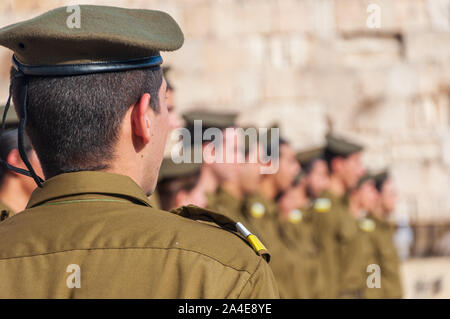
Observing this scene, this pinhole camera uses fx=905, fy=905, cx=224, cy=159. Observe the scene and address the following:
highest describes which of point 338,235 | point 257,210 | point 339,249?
point 257,210

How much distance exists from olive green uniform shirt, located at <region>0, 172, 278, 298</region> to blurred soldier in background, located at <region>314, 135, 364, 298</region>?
5092 mm

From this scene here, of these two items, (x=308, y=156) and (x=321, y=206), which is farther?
(x=308, y=156)

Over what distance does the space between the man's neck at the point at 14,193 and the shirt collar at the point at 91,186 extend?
1.94 meters

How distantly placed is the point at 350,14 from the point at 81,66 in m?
14.6

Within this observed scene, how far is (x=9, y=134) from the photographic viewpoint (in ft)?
12.3

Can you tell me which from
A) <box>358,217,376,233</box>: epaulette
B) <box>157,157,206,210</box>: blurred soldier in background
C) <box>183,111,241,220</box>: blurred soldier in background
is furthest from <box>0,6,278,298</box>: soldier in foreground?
<box>358,217,376,233</box>: epaulette

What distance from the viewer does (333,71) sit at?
14.4 meters

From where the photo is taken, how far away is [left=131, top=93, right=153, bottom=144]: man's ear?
2035 millimetres

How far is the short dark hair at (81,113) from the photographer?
6.61ft

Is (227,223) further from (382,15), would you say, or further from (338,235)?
(382,15)

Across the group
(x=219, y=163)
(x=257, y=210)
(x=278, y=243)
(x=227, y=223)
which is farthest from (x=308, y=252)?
(x=227, y=223)

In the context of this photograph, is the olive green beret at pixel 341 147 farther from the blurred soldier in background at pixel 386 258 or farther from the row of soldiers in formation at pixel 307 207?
the blurred soldier in background at pixel 386 258

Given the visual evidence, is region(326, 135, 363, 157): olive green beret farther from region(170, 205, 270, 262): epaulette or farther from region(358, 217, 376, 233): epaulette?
region(170, 205, 270, 262): epaulette

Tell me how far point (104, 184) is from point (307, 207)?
5855mm
